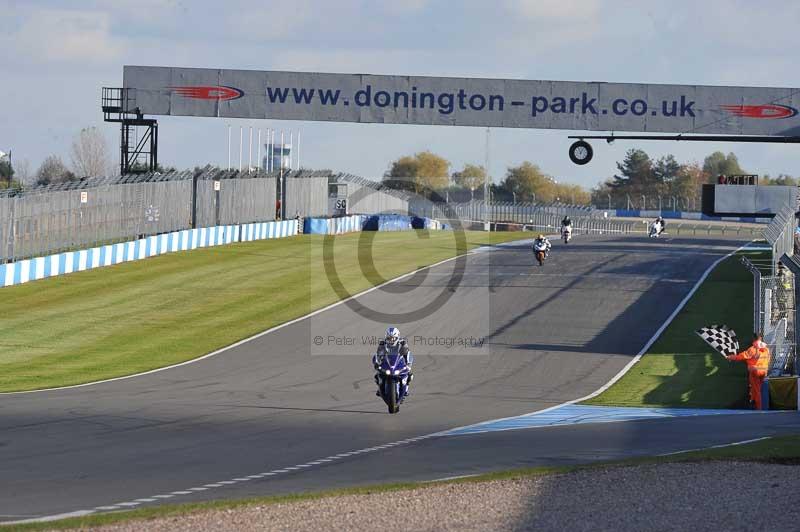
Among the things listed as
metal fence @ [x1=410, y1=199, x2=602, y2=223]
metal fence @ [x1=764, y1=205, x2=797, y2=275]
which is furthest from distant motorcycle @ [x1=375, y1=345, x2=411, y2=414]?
metal fence @ [x1=410, y1=199, x2=602, y2=223]

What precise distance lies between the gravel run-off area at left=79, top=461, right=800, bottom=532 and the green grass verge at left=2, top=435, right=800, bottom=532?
16 centimetres

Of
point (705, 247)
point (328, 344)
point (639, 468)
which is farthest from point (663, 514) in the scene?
point (705, 247)

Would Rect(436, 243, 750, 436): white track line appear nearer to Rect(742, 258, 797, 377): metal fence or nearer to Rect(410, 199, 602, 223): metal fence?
Rect(742, 258, 797, 377): metal fence

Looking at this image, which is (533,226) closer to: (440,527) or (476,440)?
(476,440)

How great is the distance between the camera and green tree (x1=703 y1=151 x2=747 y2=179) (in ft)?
579

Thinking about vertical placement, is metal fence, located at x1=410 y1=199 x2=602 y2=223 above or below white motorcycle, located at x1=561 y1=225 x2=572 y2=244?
above

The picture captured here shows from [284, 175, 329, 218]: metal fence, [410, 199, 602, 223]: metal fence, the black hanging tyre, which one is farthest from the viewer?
[410, 199, 602, 223]: metal fence

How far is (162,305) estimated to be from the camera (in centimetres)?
3541

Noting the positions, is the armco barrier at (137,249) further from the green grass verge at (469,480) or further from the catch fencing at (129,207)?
Answer: the green grass verge at (469,480)

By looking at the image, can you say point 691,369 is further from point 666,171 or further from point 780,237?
point 666,171

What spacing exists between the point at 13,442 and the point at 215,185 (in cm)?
4070

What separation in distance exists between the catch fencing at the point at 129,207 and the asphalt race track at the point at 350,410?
8170 millimetres

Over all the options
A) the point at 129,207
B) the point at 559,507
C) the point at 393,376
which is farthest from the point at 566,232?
the point at 559,507

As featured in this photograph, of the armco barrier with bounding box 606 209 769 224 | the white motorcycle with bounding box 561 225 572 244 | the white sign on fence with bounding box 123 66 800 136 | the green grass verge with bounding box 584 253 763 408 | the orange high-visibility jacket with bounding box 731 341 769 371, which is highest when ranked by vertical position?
Result: the white sign on fence with bounding box 123 66 800 136
